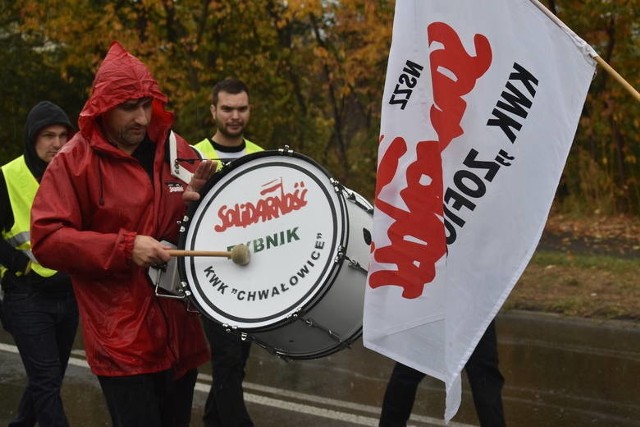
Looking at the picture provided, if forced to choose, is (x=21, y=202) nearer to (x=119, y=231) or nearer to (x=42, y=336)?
(x=42, y=336)

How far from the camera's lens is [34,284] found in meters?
5.59

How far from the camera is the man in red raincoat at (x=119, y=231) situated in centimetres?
389

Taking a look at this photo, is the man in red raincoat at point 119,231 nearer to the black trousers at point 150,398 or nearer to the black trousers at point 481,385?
the black trousers at point 150,398

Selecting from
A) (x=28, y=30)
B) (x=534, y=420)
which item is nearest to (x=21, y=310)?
(x=534, y=420)

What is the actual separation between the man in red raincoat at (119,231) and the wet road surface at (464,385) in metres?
2.55

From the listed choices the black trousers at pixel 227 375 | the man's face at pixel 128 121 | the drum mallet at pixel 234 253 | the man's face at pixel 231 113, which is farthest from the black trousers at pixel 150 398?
the man's face at pixel 231 113

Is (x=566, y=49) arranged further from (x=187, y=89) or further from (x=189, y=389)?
(x=187, y=89)

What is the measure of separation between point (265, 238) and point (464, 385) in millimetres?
3458

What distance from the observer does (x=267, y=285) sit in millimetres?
4133

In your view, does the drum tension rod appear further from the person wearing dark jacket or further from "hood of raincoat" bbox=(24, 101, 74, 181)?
"hood of raincoat" bbox=(24, 101, 74, 181)

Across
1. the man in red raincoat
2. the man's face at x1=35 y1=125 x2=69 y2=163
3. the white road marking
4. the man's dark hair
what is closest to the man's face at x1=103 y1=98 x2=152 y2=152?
the man in red raincoat

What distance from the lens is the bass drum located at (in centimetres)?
410

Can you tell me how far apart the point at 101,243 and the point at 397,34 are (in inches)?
48.4

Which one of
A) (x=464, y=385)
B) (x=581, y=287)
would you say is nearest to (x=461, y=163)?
(x=464, y=385)
